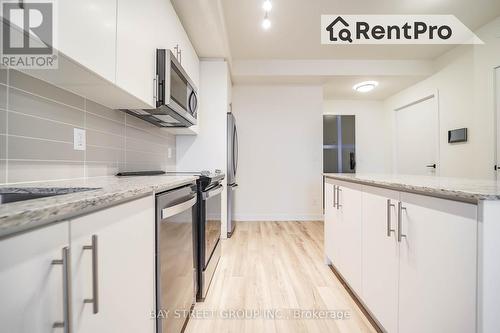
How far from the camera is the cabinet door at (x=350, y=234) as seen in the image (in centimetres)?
150

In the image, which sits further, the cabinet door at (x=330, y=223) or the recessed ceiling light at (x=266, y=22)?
the recessed ceiling light at (x=266, y=22)

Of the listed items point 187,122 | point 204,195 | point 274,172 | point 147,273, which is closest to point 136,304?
point 147,273

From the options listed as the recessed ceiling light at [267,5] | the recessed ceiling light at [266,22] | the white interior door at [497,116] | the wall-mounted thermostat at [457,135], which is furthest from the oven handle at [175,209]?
the wall-mounted thermostat at [457,135]

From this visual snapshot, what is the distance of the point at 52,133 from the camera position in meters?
1.07

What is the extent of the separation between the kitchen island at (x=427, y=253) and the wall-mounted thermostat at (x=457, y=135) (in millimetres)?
2623

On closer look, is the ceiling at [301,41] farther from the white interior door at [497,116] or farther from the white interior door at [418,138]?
the white interior door at [497,116]

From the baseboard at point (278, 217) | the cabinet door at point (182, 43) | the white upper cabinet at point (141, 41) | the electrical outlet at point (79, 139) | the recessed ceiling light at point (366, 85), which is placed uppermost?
the recessed ceiling light at point (366, 85)

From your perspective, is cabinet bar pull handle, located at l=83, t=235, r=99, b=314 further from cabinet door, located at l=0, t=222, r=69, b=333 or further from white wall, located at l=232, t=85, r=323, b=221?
white wall, located at l=232, t=85, r=323, b=221

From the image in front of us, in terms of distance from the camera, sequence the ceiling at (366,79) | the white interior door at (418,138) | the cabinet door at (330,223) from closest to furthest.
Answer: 1. the cabinet door at (330,223)
2. the white interior door at (418,138)
3. the ceiling at (366,79)

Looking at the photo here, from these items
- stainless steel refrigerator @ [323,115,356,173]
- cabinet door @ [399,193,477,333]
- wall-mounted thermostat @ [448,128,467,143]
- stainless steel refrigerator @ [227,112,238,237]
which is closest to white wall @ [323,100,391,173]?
stainless steel refrigerator @ [323,115,356,173]

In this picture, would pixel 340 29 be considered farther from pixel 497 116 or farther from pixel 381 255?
pixel 381 255

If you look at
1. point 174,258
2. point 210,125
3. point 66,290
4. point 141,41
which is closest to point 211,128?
point 210,125

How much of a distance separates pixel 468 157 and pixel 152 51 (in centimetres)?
383

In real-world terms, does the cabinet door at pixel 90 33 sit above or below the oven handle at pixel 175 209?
above
